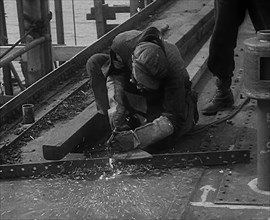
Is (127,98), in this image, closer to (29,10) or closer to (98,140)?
(98,140)

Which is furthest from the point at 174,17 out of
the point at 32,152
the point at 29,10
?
the point at 32,152

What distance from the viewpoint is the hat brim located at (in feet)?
14.6

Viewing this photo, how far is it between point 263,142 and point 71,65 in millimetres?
3419

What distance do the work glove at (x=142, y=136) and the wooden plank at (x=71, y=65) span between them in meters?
1.62

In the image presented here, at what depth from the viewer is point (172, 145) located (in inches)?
190

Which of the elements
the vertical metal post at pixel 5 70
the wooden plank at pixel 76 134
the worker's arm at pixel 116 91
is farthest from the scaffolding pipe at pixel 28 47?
the worker's arm at pixel 116 91

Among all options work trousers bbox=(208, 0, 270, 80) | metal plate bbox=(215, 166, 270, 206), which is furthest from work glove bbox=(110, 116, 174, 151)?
work trousers bbox=(208, 0, 270, 80)

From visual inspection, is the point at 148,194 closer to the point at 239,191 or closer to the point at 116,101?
the point at 239,191

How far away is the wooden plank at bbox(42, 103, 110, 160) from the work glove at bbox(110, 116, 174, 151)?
340 millimetres

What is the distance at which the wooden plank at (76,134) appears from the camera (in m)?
4.50

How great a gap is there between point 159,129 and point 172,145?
33cm

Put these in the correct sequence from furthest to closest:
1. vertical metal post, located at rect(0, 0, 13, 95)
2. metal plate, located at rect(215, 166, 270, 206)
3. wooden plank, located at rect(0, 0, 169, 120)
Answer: vertical metal post, located at rect(0, 0, 13, 95) < wooden plank, located at rect(0, 0, 169, 120) < metal plate, located at rect(215, 166, 270, 206)

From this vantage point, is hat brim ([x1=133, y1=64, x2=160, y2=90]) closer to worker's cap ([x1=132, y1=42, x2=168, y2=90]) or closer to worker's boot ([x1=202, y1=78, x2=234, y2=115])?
worker's cap ([x1=132, y1=42, x2=168, y2=90])

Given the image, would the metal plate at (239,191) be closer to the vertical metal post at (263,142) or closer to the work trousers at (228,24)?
the vertical metal post at (263,142)
